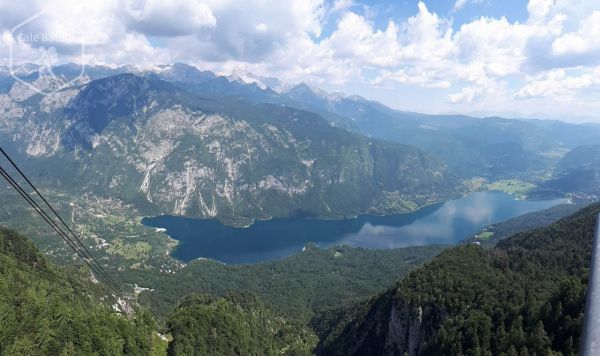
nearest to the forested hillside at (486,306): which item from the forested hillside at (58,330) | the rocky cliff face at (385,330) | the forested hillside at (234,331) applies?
the rocky cliff face at (385,330)

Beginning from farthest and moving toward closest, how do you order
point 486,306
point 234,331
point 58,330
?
point 234,331 → point 486,306 → point 58,330

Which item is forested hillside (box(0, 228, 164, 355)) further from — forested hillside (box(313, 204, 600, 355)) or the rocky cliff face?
forested hillside (box(313, 204, 600, 355))

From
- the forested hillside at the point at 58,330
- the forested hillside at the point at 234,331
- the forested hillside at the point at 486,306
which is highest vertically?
the forested hillside at the point at 58,330

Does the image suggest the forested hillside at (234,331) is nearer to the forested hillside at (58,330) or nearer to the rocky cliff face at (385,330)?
the rocky cliff face at (385,330)

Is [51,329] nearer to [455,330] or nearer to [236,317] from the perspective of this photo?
[455,330]

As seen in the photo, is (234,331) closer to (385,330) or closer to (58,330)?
(385,330)

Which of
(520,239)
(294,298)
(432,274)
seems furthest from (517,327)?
(294,298)

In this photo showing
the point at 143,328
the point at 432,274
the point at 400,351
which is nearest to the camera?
the point at 143,328

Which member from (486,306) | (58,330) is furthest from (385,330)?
(58,330)
